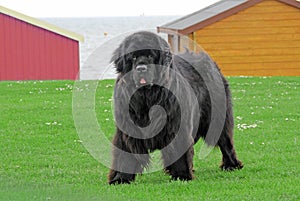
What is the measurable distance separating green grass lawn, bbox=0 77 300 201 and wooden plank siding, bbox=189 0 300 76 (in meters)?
10.3

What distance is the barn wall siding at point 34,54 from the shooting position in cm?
2639

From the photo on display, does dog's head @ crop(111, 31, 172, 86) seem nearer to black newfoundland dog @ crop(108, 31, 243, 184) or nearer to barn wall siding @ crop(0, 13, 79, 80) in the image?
black newfoundland dog @ crop(108, 31, 243, 184)

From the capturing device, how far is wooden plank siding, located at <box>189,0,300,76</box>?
2567 centimetres

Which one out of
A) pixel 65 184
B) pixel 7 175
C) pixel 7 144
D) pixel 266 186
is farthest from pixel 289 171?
pixel 7 144

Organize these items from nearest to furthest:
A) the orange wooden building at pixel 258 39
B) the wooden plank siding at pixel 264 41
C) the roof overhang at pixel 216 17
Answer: the roof overhang at pixel 216 17 < the orange wooden building at pixel 258 39 < the wooden plank siding at pixel 264 41

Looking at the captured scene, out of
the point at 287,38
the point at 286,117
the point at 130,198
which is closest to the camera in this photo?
the point at 130,198

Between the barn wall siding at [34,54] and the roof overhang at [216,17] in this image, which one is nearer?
the roof overhang at [216,17]

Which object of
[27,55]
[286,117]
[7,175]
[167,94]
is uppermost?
[167,94]

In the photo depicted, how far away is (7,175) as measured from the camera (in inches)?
301

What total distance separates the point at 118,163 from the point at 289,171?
6.60 feet

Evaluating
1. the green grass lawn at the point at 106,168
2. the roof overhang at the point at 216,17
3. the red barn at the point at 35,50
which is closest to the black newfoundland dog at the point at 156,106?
the green grass lawn at the point at 106,168

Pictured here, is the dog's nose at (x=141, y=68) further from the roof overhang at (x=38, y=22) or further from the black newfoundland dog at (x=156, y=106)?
the roof overhang at (x=38, y=22)

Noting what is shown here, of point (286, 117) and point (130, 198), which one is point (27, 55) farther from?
point (130, 198)

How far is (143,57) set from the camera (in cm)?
647
